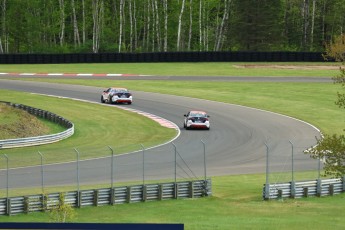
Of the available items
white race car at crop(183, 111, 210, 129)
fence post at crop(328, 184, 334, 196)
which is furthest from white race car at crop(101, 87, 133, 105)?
fence post at crop(328, 184, 334, 196)

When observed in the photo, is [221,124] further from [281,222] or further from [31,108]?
[281,222]

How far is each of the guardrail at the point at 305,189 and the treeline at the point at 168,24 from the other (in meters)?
77.9

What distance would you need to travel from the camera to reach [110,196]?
1233 inches

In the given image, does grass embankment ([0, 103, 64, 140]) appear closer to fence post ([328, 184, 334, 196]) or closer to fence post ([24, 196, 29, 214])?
fence post ([24, 196, 29, 214])

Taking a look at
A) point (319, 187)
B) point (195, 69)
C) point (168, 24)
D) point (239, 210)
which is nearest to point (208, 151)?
point (319, 187)

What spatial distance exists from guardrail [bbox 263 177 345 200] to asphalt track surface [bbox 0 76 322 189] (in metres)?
1.66

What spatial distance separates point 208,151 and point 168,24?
84.3 meters

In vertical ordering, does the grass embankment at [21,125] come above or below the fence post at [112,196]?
below

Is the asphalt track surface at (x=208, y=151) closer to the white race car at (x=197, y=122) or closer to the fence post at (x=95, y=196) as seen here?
the white race car at (x=197, y=122)

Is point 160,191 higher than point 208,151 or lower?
higher

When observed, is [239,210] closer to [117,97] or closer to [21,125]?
[21,125]

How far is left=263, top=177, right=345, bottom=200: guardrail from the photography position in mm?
33219

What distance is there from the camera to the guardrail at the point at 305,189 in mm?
33219

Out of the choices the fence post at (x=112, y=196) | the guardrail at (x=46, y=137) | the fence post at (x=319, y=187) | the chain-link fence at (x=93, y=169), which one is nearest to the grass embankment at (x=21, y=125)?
the guardrail at (x=46, y=137)
